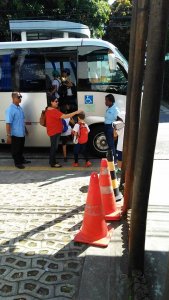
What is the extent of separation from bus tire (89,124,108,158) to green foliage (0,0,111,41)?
32.0ft

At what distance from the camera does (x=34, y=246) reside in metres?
4.35

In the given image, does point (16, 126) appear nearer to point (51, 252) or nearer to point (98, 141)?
point (98, 141)

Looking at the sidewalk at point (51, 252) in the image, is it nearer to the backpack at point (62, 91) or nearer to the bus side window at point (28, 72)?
the backpack at point (62, 91)

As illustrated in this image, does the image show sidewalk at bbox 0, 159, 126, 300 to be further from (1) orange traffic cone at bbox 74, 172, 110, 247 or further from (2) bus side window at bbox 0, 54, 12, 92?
(2) bus side window at bbox 0, 54, 12, 92

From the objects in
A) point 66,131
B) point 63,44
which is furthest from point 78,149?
point 63,44

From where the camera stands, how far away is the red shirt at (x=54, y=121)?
26.0 feet

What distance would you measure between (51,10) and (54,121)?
12.0 m

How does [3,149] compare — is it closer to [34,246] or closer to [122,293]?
[34,246]

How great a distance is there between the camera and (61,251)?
167 inches

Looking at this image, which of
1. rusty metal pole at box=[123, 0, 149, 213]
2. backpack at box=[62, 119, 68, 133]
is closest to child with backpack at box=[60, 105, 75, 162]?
backpack at box=[62, 119, 68, 133]

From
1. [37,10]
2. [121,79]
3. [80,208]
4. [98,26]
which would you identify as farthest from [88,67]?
[98,26]

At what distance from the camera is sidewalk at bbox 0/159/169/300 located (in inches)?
140

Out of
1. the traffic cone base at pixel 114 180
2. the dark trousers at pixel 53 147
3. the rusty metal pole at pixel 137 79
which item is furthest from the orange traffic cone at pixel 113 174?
the dark trousers at pixel 53 147

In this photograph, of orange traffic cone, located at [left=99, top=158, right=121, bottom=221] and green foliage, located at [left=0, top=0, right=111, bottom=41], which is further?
green foliage, located at [left=0, top=0, right=111, bottom=41]
